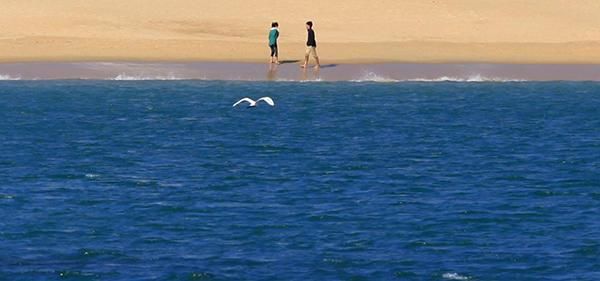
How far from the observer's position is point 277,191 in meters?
33.9

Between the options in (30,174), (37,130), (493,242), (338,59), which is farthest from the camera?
(338,59)

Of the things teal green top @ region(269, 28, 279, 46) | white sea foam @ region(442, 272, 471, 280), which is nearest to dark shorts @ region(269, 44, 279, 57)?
teal green top @ region(269, 28, 279, 46)

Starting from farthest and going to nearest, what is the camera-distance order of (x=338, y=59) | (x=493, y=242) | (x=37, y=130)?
(x=338, y=59)
(x=37, y=130)
(x=493, y=242)

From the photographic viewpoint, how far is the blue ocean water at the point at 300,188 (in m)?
26.6

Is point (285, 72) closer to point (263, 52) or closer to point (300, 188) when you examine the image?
point (263, 52)

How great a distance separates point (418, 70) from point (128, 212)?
118 ft

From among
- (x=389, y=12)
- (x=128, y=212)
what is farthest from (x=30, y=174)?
(x=389, y=12)

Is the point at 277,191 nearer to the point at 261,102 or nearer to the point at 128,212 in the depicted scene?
the point at 128,212

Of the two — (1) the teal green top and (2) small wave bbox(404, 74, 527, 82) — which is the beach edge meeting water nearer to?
(2) small wave bbox(404, 74, 527, 82)

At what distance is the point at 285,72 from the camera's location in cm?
6384

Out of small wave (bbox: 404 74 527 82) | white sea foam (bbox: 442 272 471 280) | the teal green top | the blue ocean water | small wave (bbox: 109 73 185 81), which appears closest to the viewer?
white sea foam (bbox: 442 272 471 280)

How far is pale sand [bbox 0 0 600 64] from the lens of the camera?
230 ft

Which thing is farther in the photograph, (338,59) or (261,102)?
(338,59)

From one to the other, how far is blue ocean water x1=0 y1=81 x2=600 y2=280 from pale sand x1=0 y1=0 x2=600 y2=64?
1282 centimetres
